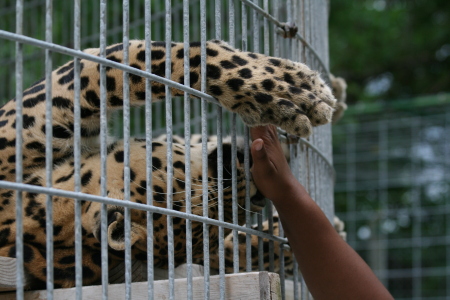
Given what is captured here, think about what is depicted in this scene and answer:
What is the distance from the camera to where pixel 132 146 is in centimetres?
234

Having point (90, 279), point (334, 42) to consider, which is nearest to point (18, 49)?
point (90, 279)

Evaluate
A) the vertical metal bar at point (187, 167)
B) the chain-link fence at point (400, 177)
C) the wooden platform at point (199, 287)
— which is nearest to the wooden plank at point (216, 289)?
the wooden platform at point (199, 287)

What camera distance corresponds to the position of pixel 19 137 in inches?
58.1

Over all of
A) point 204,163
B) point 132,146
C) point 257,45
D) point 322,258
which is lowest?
point 322,258

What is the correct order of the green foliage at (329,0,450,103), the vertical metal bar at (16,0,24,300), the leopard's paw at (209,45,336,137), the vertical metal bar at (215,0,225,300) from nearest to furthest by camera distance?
the vertical metal bar at (16,0,24,300), the vertical metal bar at (215,0,225,300), the leopard's paw at (209,45,336,137), the green foliage at (329,0,450,103)

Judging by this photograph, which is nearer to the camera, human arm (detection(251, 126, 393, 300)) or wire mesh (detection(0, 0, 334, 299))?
wire mesh (detection(0, 0, 334, 299))

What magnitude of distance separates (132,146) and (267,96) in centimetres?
59

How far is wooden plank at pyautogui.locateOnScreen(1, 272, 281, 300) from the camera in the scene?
176 centimetres

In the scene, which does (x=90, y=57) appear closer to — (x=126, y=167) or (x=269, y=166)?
(x=126, y=167)

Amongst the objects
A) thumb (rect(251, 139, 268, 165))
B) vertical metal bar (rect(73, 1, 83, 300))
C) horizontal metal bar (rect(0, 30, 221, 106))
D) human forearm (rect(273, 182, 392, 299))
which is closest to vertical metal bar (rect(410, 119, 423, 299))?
human forearm (rect(273, 182, 392, 299))

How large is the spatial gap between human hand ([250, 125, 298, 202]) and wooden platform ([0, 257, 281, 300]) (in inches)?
14.1

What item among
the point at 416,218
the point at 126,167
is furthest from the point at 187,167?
the point at 416,218

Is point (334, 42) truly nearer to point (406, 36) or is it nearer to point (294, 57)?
point (406, 36)

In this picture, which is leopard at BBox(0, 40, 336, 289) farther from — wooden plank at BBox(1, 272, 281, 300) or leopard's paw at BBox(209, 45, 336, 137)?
wooden plank at BBox(1, 272, 281, 300)
